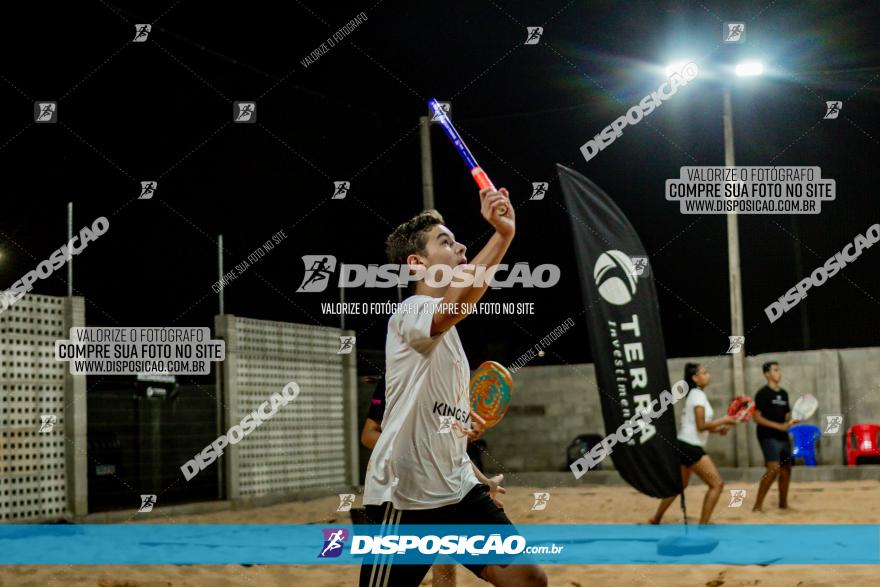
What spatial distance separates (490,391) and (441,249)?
180cm

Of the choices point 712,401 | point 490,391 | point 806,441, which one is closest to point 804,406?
point 806,441

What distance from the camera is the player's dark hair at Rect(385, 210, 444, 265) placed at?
3301 mm

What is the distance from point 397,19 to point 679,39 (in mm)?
3826

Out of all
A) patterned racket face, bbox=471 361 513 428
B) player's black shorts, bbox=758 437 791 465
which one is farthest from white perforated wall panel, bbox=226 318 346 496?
patterned racket face, bbox=471 361 513 428

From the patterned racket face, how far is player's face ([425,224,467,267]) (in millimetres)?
1657

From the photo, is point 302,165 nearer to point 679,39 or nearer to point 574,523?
point 679,39

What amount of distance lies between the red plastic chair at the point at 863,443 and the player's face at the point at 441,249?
38.9 feet

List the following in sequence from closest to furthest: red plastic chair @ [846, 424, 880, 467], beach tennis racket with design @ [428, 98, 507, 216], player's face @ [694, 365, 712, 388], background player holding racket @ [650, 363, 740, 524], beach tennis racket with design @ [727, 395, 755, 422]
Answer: beach tennis racket with design @ [428, 98, 507, 216] → background player holding racket @ [650, 363, 740, 524] → player's face @ [694, 365, 712, 388] → beach tennis racket with design @ [727, 395, 755, 422] → red plastic chair @ [846, 424, 880, 467]

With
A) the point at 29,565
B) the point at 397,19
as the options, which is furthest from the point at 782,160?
the point at 29,565

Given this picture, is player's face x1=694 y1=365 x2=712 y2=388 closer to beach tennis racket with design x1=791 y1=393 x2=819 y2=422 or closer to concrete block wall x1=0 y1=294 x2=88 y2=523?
beach tennis racket with design x1=791 y1=393 x2=819 y2=422

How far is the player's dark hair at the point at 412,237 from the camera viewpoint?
3301 millimetres

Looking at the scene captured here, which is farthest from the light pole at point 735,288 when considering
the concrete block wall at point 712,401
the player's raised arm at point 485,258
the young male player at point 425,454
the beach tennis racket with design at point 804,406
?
the player's raised arm at point 485,258

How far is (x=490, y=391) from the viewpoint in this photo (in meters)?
4.90

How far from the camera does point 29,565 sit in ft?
21.8
